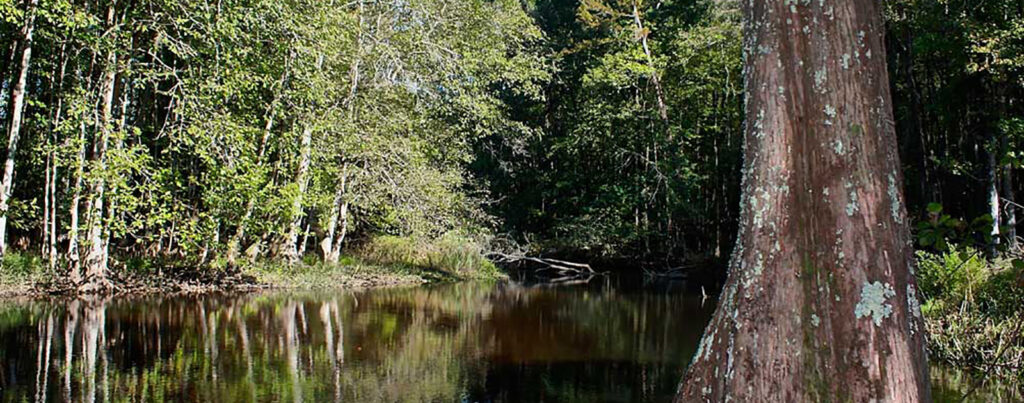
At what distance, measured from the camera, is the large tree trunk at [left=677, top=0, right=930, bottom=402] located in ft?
8.05

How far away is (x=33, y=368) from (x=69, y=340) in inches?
66.8

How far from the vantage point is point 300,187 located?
1577cm

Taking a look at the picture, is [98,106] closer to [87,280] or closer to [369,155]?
[87,280]

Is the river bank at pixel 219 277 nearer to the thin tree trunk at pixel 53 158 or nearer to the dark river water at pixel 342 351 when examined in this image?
the thin tree trunk at pixel 53 158

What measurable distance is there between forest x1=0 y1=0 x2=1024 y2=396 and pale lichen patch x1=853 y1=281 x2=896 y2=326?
0.8 inches

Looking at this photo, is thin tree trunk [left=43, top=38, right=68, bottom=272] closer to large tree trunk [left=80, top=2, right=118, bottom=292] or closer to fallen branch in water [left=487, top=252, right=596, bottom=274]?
large tree trunk [left=80, top=2, right=118, bottom=292]


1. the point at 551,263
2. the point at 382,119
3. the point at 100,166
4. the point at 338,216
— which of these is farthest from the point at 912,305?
the point at 551,263

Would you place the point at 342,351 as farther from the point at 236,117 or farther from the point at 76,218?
the point at 236,117

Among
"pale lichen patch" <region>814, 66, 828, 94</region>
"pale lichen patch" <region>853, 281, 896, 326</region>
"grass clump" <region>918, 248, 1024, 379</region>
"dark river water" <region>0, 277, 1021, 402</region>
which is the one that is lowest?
"dark river water" <region>0, 277, 1021, 402</region>

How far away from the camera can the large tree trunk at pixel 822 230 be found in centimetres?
245

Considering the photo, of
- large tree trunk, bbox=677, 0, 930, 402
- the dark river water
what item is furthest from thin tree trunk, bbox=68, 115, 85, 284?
large tree trunk, bbox=677, 0, 930, 402

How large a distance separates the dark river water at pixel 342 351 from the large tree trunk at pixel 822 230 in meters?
4.27

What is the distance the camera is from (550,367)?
822 cm

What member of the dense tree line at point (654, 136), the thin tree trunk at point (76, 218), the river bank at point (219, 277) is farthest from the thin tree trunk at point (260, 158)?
the dense tree line at point (654, 136)
